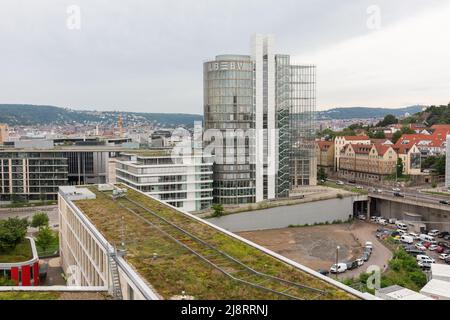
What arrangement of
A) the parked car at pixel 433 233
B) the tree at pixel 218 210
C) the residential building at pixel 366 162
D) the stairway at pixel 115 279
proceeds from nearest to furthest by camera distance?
the stairway at pixel 115 279 → the parked car at pixel 433 233 → the tree at pixel 218 210 → the residential building at pixel 366 162

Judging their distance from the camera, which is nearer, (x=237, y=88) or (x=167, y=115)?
(x=237, y=88)

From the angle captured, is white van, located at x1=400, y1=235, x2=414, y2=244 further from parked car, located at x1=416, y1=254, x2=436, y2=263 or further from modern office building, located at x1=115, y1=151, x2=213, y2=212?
modern office building, located at x1=115, y1=151, x2=213, y2=212

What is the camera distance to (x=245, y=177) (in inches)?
1180

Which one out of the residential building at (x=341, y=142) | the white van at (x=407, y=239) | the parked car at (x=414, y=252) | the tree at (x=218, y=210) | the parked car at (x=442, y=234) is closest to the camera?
the parked car at (x=414, y=252)

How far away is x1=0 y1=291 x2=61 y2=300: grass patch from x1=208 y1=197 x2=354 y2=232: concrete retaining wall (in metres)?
17.6

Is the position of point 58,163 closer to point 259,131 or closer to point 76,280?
point 259,131

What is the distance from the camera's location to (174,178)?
88.4 feet

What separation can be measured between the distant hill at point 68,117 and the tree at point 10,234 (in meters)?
97.9

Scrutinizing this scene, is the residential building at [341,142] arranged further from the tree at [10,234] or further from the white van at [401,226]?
the tree at [10,234]

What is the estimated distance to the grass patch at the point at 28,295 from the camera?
30.2 ft

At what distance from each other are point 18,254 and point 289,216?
55.4ft

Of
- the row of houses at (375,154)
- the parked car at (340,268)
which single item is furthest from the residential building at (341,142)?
the parked car at (340,268)
